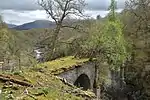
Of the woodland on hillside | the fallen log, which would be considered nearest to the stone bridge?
the woodland on hillside

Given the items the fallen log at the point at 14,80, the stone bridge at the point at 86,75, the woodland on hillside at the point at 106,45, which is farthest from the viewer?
the woodland on hillside at the point at 106,45

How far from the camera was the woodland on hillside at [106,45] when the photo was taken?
2992 centimetres

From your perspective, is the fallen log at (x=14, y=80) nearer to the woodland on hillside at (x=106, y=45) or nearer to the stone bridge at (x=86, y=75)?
the woodland on hillside at (x=106, y=45)

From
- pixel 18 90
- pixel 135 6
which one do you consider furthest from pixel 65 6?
pixel 18 90

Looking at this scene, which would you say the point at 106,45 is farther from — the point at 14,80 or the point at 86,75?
the point at 14,80

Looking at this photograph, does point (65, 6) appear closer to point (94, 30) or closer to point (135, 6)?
point (94, 30)

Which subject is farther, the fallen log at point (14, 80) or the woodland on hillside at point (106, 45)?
the woodland on hillside at point (106, 45)

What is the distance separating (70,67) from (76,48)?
5681 millimetres

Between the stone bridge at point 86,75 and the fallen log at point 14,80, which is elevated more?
the fallen log at point 14,80

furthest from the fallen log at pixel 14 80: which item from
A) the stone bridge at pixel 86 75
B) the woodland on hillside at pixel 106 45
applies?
the stone bridge at pixel 86 75

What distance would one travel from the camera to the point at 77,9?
29.5m

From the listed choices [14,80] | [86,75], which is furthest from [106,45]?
[14,80]

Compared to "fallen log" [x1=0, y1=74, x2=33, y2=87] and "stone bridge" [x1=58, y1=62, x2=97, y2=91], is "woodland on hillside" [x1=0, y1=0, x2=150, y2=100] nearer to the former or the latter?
"stone bridge" [x1=58, y1=62, x2=97, y2=91]

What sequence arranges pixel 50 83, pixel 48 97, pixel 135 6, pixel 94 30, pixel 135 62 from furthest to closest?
pixel 135 62 < pixel 135 6 < pixel 94 30 < pixel 50 83 < pixel 48 97
